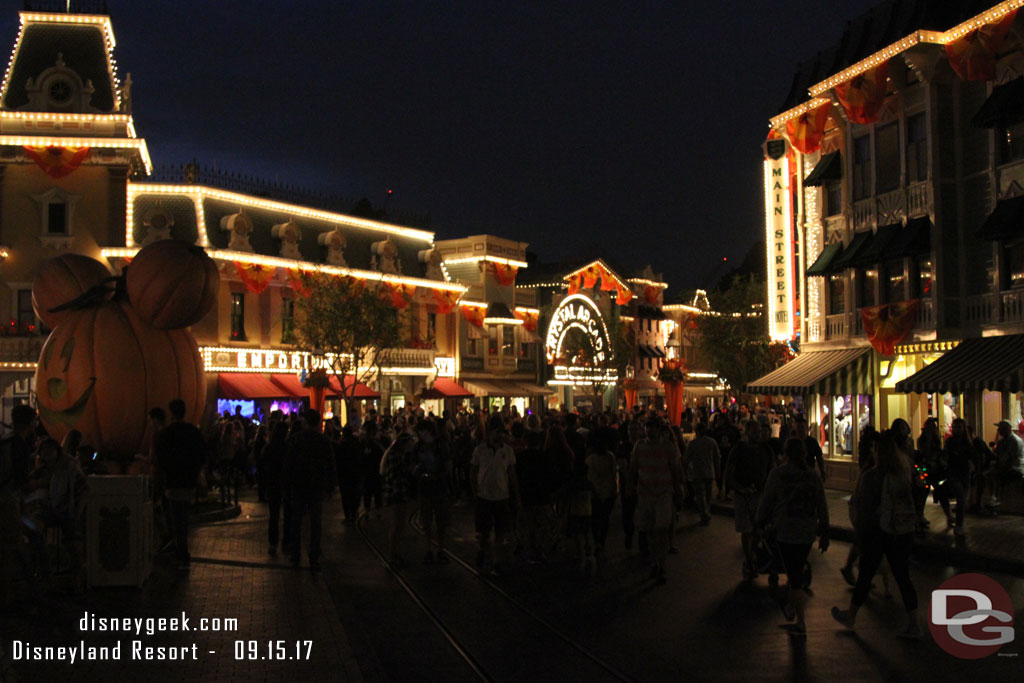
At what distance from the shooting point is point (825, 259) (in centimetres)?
2572

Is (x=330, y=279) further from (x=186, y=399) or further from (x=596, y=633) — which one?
(x=596, y=633)

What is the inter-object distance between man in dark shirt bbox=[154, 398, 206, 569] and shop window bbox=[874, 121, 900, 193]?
17.8m

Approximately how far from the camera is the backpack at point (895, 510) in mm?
8773

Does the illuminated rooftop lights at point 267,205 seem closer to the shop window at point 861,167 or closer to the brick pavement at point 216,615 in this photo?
the shop window at point 861,167

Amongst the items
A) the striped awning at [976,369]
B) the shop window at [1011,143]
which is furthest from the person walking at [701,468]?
the shop window at [1011,143]

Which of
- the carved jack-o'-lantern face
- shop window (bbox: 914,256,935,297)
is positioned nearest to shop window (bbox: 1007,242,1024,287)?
shop window (bbox: 914,256,935,297)

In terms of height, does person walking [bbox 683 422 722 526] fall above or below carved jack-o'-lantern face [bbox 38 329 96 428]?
below

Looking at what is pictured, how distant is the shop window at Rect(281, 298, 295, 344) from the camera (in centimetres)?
3922

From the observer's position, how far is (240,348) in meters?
38.3

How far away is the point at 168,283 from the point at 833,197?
17.6 m

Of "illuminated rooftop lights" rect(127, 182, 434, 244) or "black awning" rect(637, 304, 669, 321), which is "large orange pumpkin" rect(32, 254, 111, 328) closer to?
"illuminated rooftop lights" rect(127, 182, 434, 244)

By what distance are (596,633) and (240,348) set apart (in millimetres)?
31232

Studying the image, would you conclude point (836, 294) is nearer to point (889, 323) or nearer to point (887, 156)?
point (889, 323)

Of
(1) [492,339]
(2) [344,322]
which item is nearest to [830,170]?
(2) [344,322]
